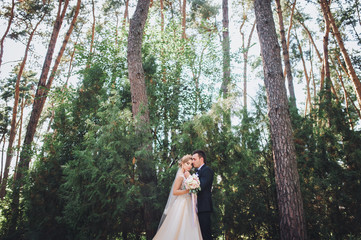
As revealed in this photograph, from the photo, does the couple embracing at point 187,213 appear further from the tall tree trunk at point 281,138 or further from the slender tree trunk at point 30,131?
the slender tree trunk at point 30,131

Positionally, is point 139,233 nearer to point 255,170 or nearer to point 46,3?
point 255,170

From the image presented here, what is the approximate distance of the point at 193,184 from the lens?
401 cm

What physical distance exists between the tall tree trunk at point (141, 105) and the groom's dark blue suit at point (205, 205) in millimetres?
1152

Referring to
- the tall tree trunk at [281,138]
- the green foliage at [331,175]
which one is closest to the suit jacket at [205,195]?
the tall tree trunk at [281,138]

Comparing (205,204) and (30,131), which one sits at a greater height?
(30,131)

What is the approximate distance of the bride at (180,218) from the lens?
3.91m

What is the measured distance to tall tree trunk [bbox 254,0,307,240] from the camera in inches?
173

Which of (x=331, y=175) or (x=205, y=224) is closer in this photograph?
(x=205, y=224)

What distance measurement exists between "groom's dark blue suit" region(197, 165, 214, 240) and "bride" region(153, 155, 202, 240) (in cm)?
12

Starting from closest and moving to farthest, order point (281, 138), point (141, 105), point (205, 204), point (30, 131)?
point (205, 204) → point (281, 138) → point (141, 105) → point (30, 131)

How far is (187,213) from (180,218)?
149mm


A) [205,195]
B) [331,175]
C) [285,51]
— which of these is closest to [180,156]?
[205,195]

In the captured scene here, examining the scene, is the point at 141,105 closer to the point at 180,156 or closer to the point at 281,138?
the point at 180,156

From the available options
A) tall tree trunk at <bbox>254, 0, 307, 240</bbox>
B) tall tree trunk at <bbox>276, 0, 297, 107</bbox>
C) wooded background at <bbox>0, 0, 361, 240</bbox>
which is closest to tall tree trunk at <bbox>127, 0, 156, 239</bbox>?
wooded background at <bbox>0, 0, 361, 240</bbox>
